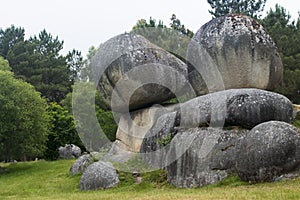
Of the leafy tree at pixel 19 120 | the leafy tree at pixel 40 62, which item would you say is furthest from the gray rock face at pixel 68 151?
the leafy tree at pixel 40 62

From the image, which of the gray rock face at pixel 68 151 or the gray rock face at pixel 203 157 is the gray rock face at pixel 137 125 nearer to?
the gray rock face at pixel 203 157

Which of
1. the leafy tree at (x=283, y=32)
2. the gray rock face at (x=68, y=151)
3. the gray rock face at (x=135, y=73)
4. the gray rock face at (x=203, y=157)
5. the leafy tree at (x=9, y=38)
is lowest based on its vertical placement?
the gray rock face at (x=68, y=151)

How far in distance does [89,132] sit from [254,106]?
19684 millimetres

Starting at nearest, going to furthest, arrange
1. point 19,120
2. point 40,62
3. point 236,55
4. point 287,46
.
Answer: point 236,55, point 19,120, point 287,46, point 40,62

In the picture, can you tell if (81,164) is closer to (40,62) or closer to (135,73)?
(135,73)

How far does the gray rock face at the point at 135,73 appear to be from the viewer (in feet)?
50.5

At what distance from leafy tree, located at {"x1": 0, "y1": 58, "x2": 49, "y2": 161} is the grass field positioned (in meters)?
1.23

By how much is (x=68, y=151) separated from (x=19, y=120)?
721cm

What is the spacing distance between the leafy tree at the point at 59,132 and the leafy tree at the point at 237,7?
14.9 m

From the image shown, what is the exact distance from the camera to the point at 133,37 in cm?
1611

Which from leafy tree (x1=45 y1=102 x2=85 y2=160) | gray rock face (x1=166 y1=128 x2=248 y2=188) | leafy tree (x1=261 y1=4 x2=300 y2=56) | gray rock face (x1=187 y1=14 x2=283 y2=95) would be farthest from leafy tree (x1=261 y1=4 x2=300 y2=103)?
leafy tree (x1=45 y1=102 x2=85 y2=160)

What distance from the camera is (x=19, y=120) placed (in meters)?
20.8

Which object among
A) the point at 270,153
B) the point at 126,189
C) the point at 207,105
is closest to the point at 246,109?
the point at 207,105

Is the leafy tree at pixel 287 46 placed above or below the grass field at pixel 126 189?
above
